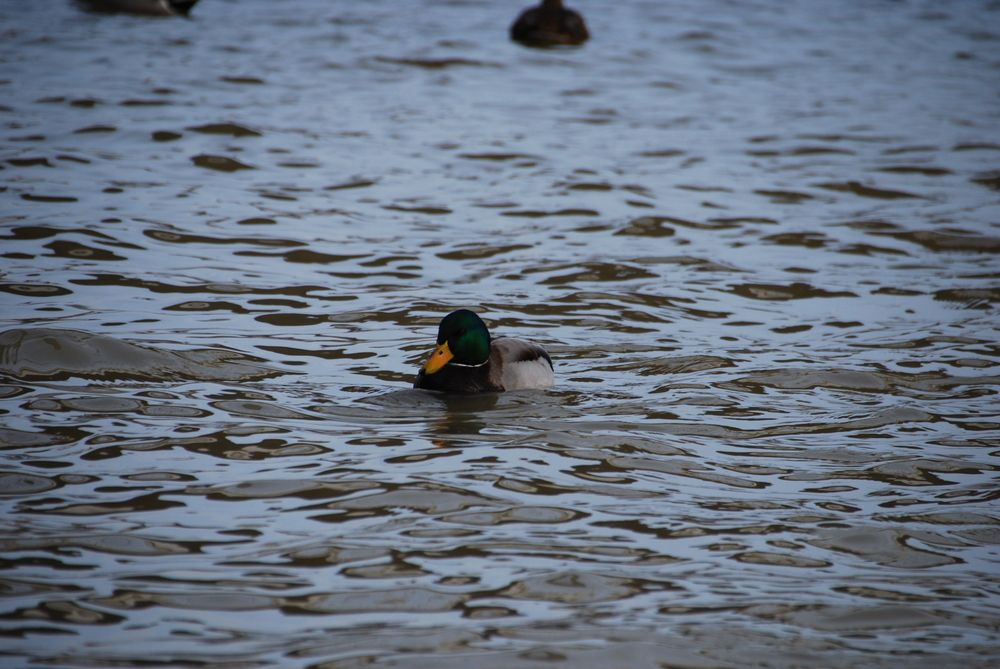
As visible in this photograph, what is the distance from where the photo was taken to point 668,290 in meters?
9.56

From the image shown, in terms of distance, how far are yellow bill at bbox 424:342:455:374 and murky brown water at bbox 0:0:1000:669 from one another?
0.64 feet

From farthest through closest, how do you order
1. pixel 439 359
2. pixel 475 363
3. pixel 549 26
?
1. pixel 549 26
2. pixel 475 363
3. pixel 439 359

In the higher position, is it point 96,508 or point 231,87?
point 231,87

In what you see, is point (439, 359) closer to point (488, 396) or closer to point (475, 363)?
point (475, 363)

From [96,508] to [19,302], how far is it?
11.1 ft

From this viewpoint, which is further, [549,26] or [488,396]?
[549,26]

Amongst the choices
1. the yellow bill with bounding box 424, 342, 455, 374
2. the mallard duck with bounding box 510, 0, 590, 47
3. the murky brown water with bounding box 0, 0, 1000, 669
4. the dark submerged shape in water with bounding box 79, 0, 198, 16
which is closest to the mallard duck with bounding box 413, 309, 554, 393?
the yellow bill with bounding box 424, 342, 455, 374

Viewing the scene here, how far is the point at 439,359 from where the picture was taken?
716 cm

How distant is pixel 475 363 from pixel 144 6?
1567cm

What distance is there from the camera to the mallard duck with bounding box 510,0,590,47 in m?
19.9

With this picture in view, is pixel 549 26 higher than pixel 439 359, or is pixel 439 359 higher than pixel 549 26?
pixel 549 26

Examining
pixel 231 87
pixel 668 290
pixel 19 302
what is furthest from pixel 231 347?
pixel 231 87

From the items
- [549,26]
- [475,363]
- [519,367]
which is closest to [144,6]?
[549,26]

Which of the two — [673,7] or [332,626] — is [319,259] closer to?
[332,626]
